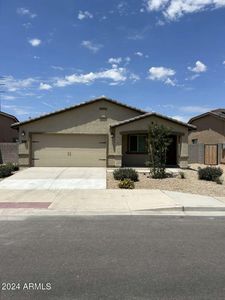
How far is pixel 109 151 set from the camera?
80.5 feet

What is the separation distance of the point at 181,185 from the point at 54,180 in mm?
5931

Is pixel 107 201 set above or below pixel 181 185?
below

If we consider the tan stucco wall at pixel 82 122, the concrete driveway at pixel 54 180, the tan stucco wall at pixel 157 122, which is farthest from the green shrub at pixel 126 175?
the tan stucco wall at pixel 82 122

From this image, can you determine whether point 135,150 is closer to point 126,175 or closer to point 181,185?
point 126,175

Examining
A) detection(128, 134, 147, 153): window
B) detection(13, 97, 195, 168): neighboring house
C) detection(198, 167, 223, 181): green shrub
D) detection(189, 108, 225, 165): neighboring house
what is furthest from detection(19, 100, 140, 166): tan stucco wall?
Answer: detection(189, 108, 225, 165): neighboring house

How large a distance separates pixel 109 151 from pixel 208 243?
1737 cm

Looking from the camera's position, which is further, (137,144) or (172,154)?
(172,154)

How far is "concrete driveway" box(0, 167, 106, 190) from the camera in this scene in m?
16.0

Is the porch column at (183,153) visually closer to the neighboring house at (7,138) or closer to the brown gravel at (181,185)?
the brown gravel at (181,185)

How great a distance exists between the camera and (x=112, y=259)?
623cm

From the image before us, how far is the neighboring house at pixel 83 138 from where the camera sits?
2434 cm

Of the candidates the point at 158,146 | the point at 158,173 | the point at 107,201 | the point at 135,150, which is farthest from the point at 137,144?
the point at 107,201

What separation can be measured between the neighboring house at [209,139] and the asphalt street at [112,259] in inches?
962

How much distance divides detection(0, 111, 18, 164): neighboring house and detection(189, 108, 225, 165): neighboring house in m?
15.2
